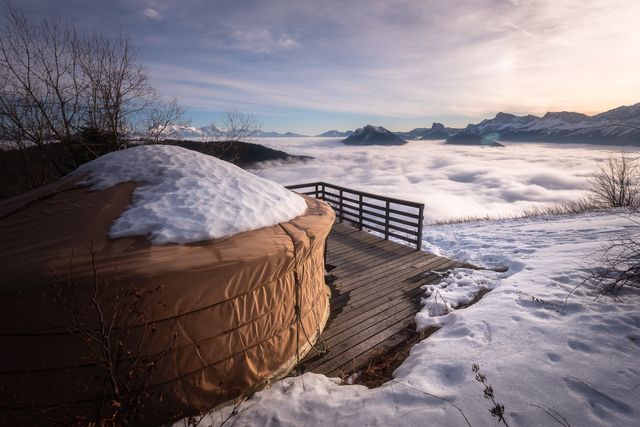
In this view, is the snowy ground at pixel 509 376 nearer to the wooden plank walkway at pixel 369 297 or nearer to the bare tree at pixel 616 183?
the wooden plank walkway at pixel 369 297

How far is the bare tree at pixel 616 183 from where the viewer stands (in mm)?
17219

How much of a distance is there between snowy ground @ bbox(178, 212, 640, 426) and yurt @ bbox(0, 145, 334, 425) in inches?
21.5

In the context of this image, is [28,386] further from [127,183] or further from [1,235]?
[127,183]

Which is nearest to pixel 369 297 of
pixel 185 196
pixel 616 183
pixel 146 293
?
pixel 185 196

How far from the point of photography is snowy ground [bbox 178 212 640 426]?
80.3 inches

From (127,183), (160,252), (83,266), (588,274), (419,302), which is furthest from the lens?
(419,302)

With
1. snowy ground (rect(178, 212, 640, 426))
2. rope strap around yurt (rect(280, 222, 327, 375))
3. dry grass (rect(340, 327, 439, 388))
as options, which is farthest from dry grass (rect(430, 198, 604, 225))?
rope strap around yurt (rect(280, 222, 327, 375))

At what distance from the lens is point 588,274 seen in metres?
4.07

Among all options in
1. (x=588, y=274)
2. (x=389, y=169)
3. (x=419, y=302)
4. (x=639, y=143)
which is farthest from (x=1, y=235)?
(x=639, y=143)

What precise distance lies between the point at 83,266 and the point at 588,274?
6044 millimetres

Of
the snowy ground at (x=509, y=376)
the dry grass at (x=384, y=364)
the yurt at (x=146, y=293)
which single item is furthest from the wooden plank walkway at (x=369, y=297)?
the yurt at (x=146, y=293)

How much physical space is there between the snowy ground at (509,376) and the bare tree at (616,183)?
19892 mm

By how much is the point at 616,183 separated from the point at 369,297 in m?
23.3

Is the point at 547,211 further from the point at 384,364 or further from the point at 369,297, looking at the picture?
the point at 384,364
